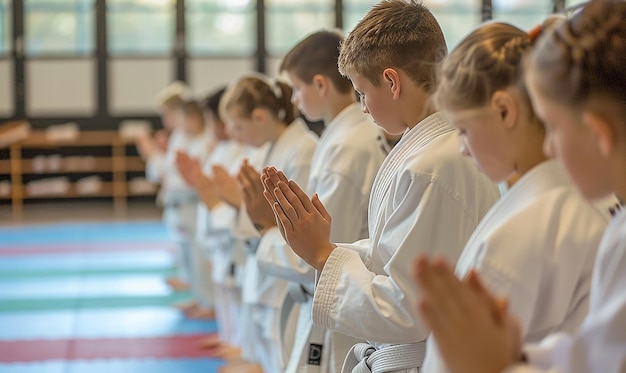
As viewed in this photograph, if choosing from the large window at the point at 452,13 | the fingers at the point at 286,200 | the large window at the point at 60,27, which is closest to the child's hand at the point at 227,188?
the fingers at the point at 286,200

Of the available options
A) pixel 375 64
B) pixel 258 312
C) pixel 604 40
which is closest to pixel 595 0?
pixel 604 40

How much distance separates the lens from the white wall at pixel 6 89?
578 inches

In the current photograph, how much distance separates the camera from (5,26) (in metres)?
14.7

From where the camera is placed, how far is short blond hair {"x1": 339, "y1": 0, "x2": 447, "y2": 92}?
275 cm

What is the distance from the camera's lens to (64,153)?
15.0 metres

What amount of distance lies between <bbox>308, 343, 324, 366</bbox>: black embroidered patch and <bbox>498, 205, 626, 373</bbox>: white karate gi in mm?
1898

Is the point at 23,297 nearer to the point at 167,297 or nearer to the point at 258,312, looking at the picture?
the point at 167,297

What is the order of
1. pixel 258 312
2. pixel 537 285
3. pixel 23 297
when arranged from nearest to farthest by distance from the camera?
pixel 537 285 < pixel 258 312 < pixel 23 297

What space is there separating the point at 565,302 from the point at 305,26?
13748mm

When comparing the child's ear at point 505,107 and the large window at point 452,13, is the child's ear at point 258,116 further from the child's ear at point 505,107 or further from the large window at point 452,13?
the large window at point 452,13

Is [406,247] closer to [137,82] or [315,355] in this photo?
[315,355]

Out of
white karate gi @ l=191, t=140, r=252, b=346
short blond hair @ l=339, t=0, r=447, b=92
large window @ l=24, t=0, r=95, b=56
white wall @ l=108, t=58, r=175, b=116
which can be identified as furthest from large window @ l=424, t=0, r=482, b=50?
short blond hair @ l=339, t=0, r=447, b=92

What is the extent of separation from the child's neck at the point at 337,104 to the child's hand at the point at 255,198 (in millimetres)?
418

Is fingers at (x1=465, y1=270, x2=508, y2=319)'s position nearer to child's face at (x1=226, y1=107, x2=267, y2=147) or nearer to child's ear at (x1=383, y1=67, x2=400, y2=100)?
child's ear at (x1=383, y1=67, x2=400, y2=100)
